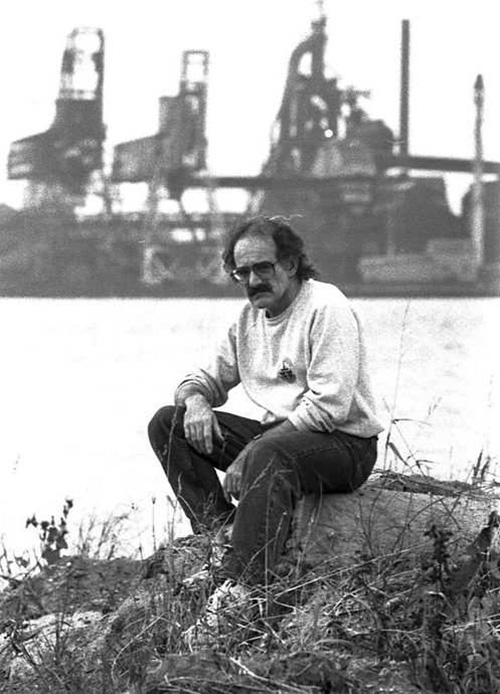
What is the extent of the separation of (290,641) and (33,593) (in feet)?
5.78

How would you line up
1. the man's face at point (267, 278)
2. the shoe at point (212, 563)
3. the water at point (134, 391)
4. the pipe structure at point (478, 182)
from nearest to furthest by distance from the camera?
the shoe at point (212, 563)
the man's face at point (267, 278)
the water at point (134, 391)
the pipe structure at point (478, 182)

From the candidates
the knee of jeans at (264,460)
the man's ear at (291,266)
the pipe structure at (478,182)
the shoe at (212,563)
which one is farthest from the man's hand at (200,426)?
the pipe structure at (478,182)

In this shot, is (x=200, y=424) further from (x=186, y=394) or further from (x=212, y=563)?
(x=212, y=563)

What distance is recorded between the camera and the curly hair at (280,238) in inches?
145

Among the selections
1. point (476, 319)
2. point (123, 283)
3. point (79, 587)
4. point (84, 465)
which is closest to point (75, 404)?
point (84, 465)

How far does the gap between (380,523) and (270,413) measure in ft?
1.35

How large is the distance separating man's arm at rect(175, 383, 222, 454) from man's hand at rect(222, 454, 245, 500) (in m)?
0.21

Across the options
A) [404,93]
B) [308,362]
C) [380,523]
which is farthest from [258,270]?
[404,93]

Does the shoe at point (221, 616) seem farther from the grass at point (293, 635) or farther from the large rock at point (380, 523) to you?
the large rock at point (380, 523)

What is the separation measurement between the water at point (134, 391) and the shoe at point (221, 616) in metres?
0.49

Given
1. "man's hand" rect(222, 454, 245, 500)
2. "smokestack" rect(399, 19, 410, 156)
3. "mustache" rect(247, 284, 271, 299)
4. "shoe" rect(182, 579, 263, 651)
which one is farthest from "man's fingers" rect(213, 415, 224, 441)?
"smokestack" rect(399, 19, 410, 156)

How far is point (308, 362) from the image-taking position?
3.57 meters

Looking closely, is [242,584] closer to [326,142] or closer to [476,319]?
[476,319]

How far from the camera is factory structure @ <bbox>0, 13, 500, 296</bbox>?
49.5m
